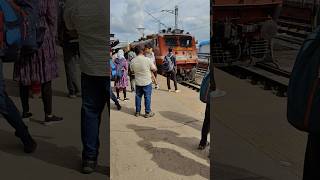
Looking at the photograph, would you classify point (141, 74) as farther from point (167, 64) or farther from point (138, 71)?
point (167, 64)

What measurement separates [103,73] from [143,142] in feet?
1.17

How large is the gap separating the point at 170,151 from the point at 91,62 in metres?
0.52

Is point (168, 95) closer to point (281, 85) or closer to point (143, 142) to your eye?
point (143, 142)

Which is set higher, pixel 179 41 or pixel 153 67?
pixel 179 41

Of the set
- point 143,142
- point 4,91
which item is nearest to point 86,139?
point 143,142

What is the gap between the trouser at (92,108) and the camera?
1.85 m

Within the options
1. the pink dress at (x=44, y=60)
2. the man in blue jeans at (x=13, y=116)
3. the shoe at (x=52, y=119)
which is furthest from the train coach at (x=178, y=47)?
the man in blue jeans at (x=13, y=116)

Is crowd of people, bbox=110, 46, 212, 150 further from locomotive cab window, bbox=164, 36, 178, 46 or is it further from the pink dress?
the pink dress

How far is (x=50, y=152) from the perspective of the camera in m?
1.97

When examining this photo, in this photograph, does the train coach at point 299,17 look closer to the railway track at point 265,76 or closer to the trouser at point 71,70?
the railway track at point 265,76

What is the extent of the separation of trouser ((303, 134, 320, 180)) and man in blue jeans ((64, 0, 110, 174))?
0.85 m

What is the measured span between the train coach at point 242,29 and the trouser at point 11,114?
2.85 ft

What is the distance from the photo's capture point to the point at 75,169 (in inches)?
77.5

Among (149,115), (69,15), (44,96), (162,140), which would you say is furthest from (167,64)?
(44,96)
